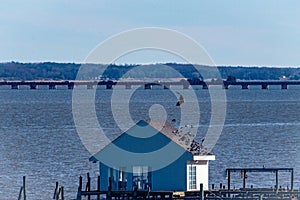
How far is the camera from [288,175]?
5822 centimetres

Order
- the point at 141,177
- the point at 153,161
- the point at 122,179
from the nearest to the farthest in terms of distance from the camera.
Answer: the point at 153,161 → the point at 141,177 → the point at 122,179

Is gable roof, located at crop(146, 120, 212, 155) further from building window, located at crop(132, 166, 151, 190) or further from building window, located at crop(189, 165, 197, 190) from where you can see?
building window, located at crop(132, 166, 151, 190)

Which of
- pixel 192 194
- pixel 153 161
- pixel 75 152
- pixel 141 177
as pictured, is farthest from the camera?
pixel 75 152


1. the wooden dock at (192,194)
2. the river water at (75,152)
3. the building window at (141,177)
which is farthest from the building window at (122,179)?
the river water at (75,152)

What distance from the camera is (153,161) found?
4078cm

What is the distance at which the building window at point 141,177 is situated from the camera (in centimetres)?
4091

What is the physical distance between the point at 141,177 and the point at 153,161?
0.80 metres

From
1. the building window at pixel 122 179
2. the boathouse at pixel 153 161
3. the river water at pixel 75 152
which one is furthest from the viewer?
the river water at pixel 75 152

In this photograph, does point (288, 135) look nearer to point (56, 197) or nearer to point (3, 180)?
point (3, 180)

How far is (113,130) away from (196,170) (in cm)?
4994

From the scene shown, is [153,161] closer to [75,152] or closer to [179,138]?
[179,138]

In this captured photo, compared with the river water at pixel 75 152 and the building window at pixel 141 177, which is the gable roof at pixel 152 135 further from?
the river water at pixel 75 152

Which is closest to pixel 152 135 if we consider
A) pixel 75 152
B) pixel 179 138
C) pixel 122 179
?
pixel 179 138

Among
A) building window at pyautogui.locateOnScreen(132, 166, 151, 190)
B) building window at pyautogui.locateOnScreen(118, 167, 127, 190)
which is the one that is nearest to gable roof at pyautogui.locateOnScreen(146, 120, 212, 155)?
building window at pyautogui.locateOnScreen(132, 166, 151, 190)
